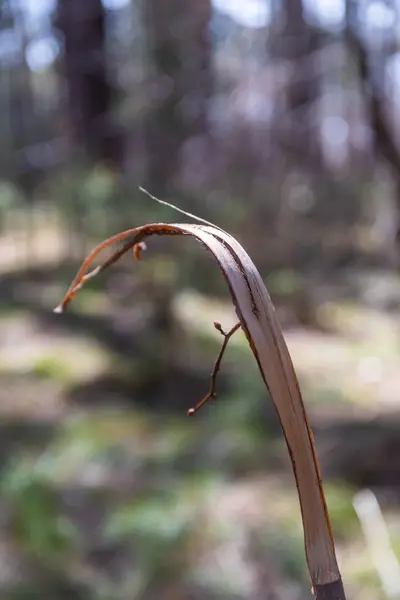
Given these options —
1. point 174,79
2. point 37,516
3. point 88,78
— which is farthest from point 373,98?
point 37,516

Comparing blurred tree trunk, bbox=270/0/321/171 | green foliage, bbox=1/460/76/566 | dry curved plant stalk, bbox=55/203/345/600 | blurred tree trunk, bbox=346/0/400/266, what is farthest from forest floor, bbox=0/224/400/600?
dry curved plant stalk, bbox=55/203/345/600

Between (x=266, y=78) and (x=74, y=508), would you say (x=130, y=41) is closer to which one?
(x=266, y=78)

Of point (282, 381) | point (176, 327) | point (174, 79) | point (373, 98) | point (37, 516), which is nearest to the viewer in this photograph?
point (282, 381)

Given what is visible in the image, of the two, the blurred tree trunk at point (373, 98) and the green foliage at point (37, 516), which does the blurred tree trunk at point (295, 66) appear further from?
the green foliage at point (37, 516)

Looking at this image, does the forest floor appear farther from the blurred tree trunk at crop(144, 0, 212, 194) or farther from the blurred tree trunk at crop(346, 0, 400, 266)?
the blurred tree trunk at crop(346, 0, 400, 266)

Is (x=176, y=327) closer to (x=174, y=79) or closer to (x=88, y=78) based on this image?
(x=174, y=79)

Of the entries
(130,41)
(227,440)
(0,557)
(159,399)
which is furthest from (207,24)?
(0,557)
